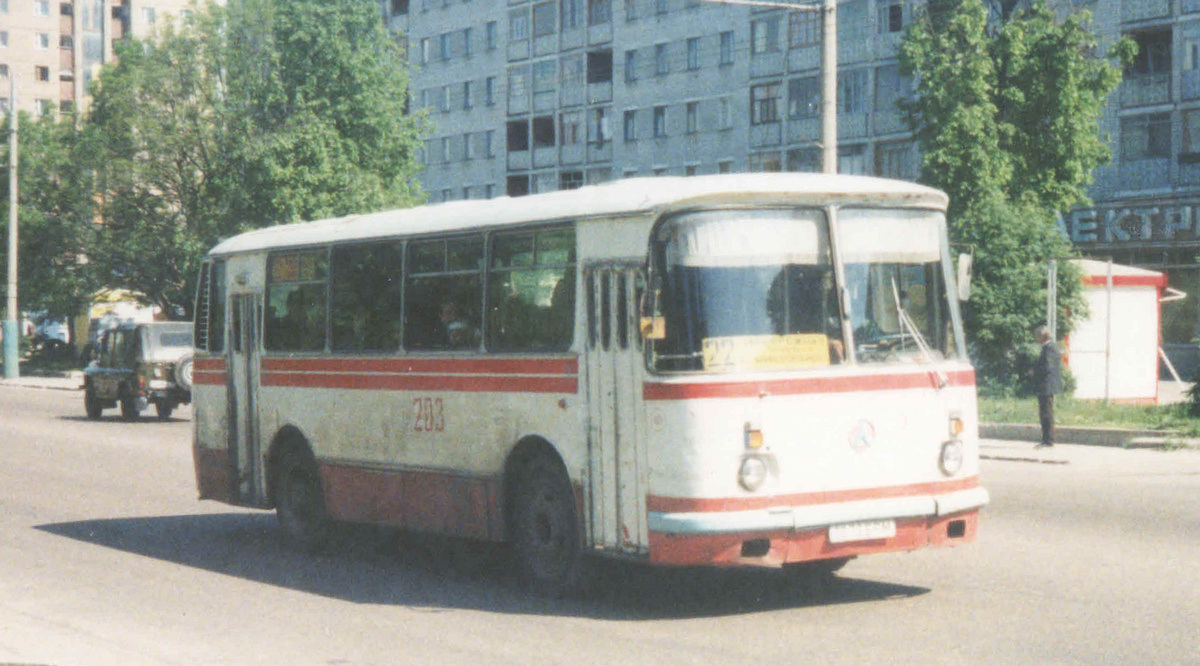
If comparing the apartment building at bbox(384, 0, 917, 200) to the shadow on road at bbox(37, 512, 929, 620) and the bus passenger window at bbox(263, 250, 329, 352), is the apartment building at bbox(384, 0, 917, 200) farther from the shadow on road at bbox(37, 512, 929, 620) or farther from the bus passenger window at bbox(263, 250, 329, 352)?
the shadow on road at bbox(37, 512, 929, 620)

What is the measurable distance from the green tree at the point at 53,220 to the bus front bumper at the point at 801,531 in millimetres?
56541

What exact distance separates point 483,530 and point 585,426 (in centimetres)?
146

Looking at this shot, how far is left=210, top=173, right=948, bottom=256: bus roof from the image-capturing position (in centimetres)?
966

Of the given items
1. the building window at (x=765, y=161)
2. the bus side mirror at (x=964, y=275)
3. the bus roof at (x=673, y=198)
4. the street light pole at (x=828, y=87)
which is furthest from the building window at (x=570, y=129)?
the bus side mirror at (x=964, y=275)

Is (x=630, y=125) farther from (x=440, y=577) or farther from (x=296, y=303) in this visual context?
(x=440, y=577)

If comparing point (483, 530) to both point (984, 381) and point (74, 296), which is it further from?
Result: point (74, 296)

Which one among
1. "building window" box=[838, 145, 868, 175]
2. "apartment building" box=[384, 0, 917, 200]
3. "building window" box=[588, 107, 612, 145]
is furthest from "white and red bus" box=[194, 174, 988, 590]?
"building window" box=[588, 107, 612, 145]

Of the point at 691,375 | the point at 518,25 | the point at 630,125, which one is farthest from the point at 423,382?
the point at 518,25

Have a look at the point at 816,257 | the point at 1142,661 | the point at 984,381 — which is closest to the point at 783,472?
the point at 816,257

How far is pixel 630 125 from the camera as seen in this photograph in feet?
254

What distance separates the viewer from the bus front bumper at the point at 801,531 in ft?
30.6

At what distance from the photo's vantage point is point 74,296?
6438 cm

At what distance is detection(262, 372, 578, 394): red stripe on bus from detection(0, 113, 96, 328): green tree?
51.5 m

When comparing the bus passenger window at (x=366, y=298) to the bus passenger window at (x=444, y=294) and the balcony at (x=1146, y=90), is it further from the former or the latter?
the balcony at (x=1146, y=90)
